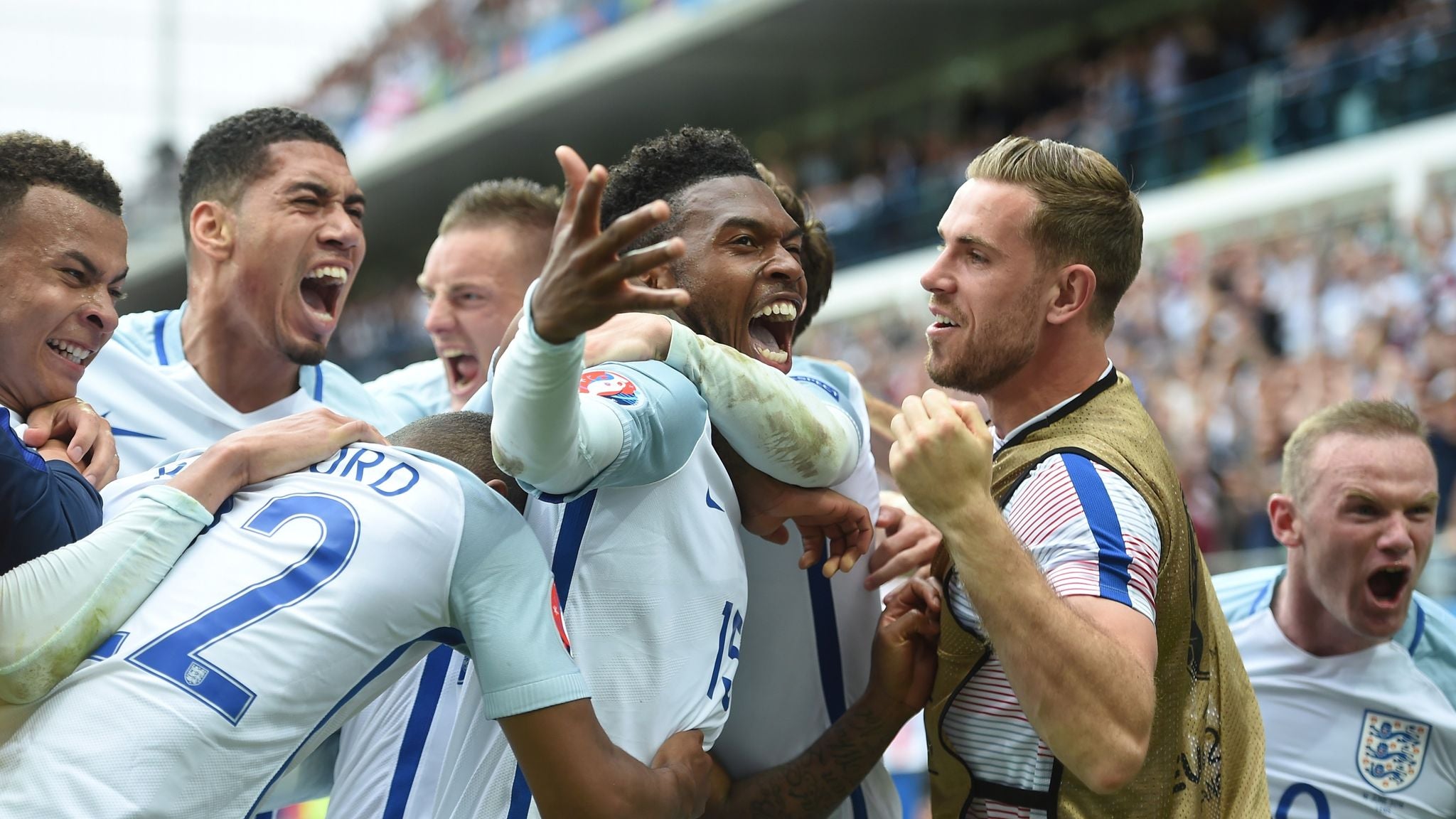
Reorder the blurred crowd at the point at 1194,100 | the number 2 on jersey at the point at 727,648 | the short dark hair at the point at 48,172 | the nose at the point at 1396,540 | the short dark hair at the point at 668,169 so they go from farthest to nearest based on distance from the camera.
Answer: the blurred crowd at the point at 1194,100
the nose at the point at 1396,540
the short dark hair at the point at 668,169
the short dark hair at the point at 48,172
the number 2 on jersey at the point at 727,648

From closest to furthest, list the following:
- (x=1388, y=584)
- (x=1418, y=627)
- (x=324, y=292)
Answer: (x=1388, y=584) < (x=1418, y=627) < (x=324, y=292)

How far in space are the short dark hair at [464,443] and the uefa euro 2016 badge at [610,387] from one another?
16.1 inches

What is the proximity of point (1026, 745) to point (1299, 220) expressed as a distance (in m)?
11.6

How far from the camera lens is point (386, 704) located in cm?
355

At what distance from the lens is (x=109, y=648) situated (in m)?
2.64

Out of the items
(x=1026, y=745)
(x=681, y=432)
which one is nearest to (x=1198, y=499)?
(x=1026, y=745)

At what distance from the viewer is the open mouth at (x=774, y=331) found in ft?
11.4

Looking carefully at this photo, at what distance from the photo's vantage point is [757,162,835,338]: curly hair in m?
3.92

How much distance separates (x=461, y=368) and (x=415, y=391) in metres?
0.21

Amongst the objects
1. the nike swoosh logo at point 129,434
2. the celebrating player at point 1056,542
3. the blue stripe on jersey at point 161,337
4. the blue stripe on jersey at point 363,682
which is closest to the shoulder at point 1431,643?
the celebrating player at point 1056,542

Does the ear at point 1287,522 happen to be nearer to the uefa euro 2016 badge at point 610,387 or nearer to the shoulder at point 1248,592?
the shoulder at point 1248,592

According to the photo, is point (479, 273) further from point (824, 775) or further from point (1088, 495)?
point (1088, 495)

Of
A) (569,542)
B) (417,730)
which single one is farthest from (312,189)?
(569,542)

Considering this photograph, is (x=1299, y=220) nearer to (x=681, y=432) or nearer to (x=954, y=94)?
(x=954, y=94)
